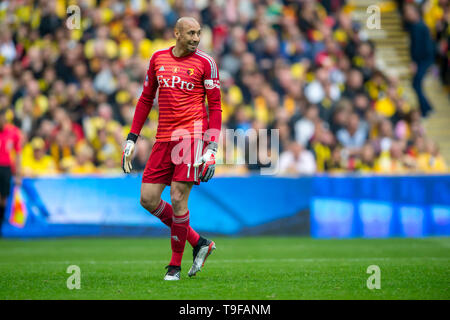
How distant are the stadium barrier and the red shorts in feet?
20.5

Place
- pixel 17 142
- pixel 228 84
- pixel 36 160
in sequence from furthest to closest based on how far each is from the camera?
1. pixel 228 84
2. pixel 36 160
3. pixel 17 142

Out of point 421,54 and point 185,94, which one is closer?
point 185,94

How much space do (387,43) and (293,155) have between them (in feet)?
25.5

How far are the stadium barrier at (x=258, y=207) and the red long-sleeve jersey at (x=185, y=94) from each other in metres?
6.26

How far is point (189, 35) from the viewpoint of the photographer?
7.31 metres

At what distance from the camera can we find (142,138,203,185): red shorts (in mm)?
7316

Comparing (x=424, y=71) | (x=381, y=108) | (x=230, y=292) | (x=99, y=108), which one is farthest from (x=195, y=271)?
(x=424, y=71)

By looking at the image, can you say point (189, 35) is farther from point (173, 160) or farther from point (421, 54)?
point (421, 54)

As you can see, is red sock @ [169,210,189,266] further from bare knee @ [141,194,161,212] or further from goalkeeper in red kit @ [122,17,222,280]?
bare knee @ [141,194,161,212]

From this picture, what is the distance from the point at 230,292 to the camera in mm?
6406

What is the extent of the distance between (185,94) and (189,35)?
0.55 meters

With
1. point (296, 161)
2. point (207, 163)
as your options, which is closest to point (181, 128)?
point (207, 163)

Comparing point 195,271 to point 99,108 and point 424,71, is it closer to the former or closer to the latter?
point 99,108

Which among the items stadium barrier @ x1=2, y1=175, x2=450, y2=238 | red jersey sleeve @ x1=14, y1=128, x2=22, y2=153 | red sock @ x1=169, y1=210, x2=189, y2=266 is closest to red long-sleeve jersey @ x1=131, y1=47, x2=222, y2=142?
red sock @ x1=169, y1=210, x2=189, y2=266
